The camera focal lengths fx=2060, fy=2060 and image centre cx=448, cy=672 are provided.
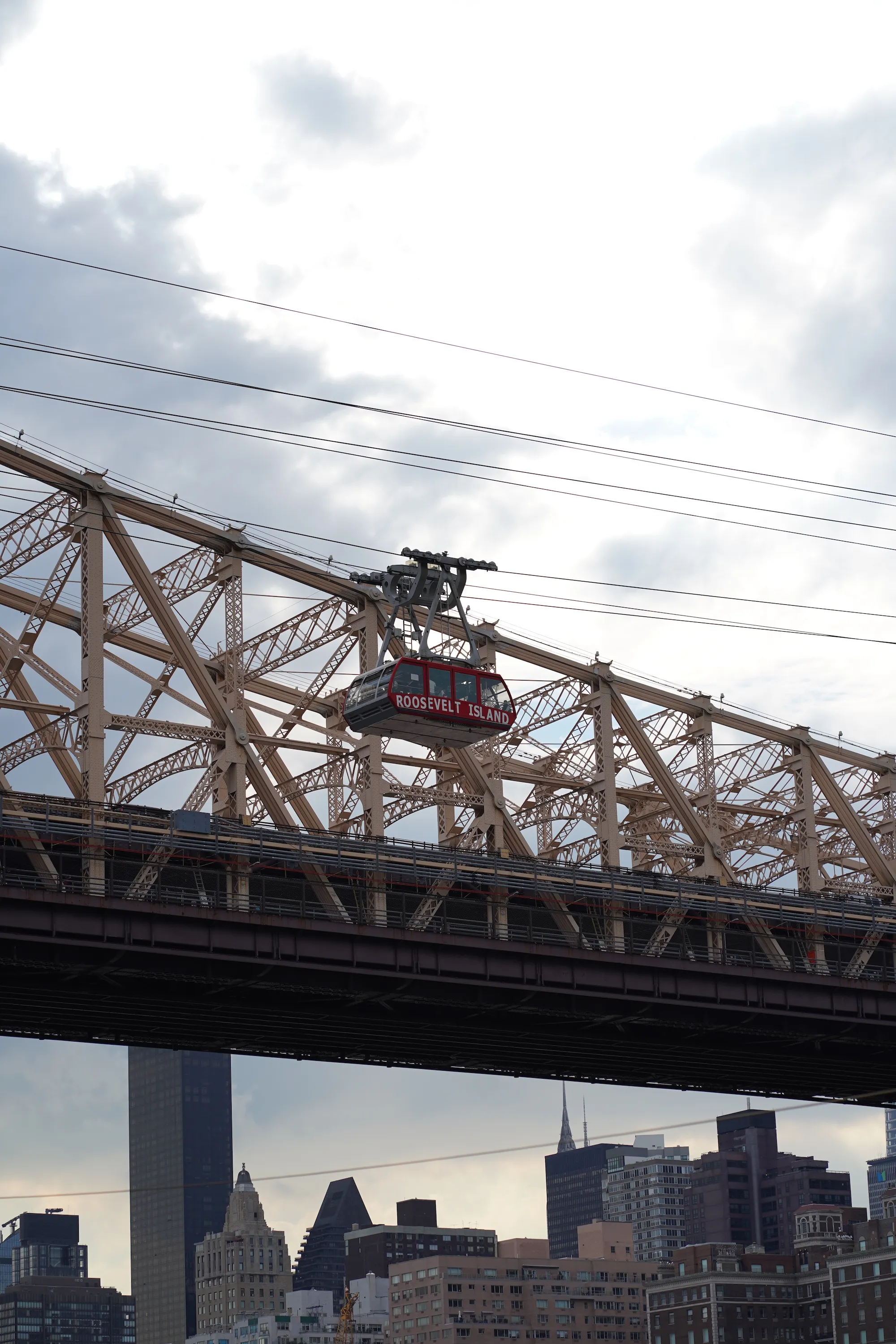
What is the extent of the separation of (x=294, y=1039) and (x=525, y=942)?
11242 millimetres

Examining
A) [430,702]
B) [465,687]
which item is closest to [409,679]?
[430,702]

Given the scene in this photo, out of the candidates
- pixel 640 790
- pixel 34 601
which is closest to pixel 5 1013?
pixel 34 601

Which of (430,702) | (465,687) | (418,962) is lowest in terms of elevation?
(418,962)

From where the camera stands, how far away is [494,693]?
73812 millimetres

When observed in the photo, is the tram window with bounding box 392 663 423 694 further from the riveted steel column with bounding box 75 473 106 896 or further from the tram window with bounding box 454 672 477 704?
the riveted steel column with bounding box 75 473 106 896

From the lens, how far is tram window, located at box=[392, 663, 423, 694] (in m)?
70.5

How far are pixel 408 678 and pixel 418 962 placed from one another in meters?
10.1

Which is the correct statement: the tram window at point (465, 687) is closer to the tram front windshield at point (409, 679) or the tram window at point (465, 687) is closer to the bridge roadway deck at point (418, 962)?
the tram front windshield at point (409, 679)

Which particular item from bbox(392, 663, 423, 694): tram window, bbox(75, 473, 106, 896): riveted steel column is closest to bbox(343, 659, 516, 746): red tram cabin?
bbox(392, 663, 423, 694): tram window

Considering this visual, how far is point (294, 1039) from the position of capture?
8081cm

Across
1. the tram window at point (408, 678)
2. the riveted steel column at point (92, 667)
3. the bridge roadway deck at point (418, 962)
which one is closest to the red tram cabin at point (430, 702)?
the tram window at point (408, 678)

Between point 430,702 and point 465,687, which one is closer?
point 430,702

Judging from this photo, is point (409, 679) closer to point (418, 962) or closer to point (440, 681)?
point (440, 681)

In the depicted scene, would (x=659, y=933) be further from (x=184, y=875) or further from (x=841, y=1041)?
(x=184, y=875)
